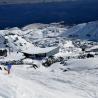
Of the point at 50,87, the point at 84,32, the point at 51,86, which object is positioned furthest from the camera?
the point at 84,32

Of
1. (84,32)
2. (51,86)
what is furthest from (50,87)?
(84,32)

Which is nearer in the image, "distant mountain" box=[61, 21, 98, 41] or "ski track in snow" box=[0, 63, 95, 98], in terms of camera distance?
"ski track in snow" box=[0, 63, 95, 98]

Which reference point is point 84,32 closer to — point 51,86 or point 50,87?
point 51,86

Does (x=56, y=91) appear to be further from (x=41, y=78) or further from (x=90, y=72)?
(x=90, y=72)

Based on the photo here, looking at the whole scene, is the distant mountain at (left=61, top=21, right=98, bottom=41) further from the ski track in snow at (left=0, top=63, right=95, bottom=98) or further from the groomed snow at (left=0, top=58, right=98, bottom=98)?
the ski track in snow at (left=0, top=63, right=95, bottom=98)

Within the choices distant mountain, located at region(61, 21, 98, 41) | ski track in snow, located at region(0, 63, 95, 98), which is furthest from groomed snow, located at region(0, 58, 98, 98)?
distant mountain, located at region(61, 21, 98, 41)

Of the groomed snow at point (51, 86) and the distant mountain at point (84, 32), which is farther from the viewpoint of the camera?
the distant mountain at point (84, 32)

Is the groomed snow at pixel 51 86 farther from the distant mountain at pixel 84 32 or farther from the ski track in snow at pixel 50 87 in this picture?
the distant mountain at pixel 84 32

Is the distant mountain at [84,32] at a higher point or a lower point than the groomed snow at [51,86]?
higher

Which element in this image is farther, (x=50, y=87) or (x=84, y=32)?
(x=84, y=32)

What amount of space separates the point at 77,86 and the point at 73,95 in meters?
2.50

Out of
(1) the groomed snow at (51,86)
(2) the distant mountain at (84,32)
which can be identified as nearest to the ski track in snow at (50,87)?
(1) the groomed snow at (51,86)

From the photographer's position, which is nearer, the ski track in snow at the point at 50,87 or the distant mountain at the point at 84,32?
the ski track in snow at the point at 50,87

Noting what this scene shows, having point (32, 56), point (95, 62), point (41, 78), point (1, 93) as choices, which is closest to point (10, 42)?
point (32, 56)
